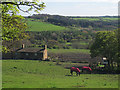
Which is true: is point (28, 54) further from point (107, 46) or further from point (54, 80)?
point (54, 80)

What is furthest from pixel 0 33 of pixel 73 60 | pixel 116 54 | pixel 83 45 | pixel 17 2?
pixel 83 45

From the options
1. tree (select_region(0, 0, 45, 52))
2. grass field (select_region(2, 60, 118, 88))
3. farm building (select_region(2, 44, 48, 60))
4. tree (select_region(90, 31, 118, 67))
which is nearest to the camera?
tree (select_region(0, 0, 45, 52))

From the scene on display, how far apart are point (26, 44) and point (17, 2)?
300 feet

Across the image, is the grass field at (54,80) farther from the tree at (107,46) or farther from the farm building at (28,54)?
the farm building at (28,54)

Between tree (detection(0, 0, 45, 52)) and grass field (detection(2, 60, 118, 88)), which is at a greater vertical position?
tree (detection(0, 0, 45, 52))

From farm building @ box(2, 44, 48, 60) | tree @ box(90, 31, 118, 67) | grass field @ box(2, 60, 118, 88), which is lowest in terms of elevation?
farm building @ box(2, 44, 48, 60)

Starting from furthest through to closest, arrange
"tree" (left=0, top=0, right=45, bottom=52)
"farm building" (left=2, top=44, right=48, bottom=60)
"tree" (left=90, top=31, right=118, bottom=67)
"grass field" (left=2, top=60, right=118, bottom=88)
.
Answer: "farm building" (left=2, top=44, right=48, bottom=60) < "tree" (left=90, top=31, right=118, bottom=67) < "grass field" (left=2, top=60, right=118, bottom=88) < "tree" (left=0, top=0, right=45, bottom=52)

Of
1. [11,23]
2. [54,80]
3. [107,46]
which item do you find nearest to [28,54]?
[107,46]

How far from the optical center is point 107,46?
173 ft

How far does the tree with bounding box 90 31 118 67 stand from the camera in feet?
167

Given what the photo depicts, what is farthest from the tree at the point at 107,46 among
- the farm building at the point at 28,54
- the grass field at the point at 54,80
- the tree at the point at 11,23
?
the tree at the point at 11,23

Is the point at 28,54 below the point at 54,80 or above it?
below

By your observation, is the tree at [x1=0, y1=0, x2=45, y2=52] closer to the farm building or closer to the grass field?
the grass field

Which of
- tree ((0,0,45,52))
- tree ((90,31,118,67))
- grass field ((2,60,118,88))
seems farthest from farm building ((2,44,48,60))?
tree ((0,0,45,52))
